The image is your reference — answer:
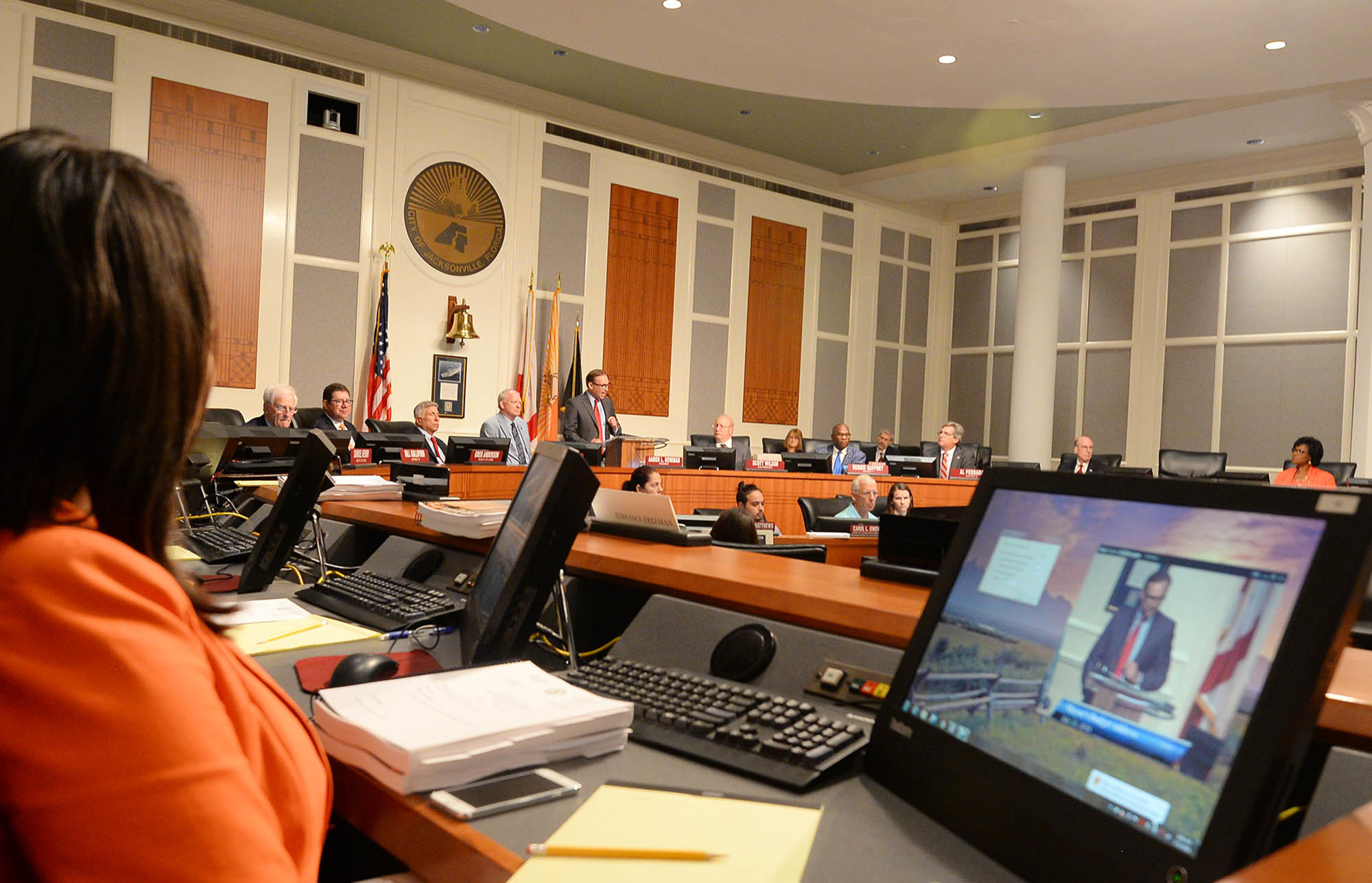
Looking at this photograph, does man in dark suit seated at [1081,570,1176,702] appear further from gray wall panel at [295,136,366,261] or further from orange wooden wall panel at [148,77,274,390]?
gray wall panel at [295,136,366,261]

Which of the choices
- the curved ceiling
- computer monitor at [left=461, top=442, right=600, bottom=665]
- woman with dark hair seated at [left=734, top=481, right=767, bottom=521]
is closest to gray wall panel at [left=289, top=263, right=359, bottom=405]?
the curved ceiling

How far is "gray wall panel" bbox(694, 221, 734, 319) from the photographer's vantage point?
10.5 m

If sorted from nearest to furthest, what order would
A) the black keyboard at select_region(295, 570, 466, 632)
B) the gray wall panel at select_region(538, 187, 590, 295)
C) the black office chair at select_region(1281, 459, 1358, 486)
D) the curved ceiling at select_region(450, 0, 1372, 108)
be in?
the black keyboard at select_region(295, 570, 466, 632), the curved ceiling at select_region(450, 0, 1372, 108), the black office chair at select_region(1281, 459, 1358, 486), the gray wall panel at select_region(538, 187, 590, 295)

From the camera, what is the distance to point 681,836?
34.2 inches

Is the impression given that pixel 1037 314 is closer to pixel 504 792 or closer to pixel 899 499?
pixel 899 499

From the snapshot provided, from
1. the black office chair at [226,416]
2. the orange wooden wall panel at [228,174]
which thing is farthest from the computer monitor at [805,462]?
the orange wooden wall panel at [228,174]

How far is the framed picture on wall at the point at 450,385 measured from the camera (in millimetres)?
8711

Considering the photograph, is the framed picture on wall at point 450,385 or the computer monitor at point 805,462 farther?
the framed picture on wall at point 450,385

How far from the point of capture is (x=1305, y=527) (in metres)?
0.74

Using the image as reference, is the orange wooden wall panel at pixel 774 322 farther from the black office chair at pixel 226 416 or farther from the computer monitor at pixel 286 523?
the computer monitor at pixel 286 523

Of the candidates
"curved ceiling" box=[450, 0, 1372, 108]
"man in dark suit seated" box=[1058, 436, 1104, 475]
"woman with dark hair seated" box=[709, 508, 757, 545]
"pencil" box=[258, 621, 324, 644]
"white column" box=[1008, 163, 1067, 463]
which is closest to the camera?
"pencil" box=[258, 621, 324, 644]

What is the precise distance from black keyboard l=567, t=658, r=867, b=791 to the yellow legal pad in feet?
0.28

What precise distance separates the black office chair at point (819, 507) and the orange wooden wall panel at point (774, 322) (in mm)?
4413

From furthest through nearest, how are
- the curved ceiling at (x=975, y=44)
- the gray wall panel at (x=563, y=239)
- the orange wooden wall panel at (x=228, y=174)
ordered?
the gray wall panel at (x=563, y=239), the orange wooden wall panel at (x=228, y=174), the curved ceiling at (x=975, y=44)
